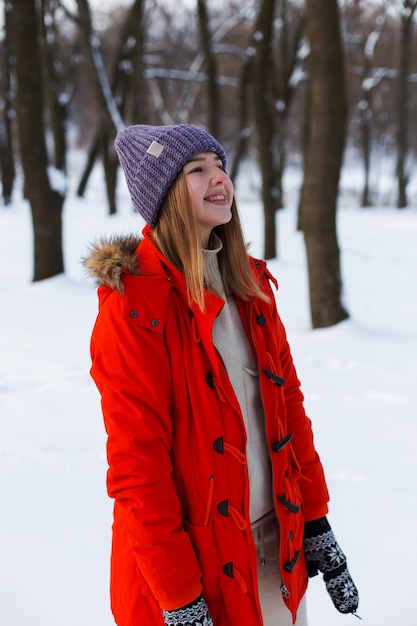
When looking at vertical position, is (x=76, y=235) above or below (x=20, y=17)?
below

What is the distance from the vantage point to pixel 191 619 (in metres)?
1.46

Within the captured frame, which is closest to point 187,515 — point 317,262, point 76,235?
point 317,262

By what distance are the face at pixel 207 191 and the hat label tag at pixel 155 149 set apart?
79 millimetres

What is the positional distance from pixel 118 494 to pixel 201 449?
0.22 metres

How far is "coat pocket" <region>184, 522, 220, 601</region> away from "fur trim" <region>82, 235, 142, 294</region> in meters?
0.60

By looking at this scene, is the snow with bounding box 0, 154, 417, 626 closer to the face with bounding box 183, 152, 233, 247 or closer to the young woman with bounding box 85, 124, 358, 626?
the young woman with bounding box 85, 124, 358, 626

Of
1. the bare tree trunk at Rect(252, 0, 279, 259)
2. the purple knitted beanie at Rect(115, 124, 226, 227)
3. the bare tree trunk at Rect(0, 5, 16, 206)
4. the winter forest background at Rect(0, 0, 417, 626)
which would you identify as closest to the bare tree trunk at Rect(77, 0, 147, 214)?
the winter forest background at Rect(0, 0, 417, 626)

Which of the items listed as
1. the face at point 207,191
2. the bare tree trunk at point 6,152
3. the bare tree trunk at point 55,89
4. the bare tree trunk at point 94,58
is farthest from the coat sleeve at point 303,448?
the bare tree trunk at point 6,152

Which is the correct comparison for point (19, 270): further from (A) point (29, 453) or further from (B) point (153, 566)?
(B) point (153, 566)

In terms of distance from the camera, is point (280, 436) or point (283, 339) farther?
point (283, 339)

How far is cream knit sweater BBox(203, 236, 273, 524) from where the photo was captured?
1635 mm

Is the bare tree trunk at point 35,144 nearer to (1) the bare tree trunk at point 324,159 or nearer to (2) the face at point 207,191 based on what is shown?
(1) the bare tree trunk at point 324,159

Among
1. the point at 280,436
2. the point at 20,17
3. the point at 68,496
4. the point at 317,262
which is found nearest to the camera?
the point at 280,436

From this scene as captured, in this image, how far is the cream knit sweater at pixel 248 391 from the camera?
64.4 inches
